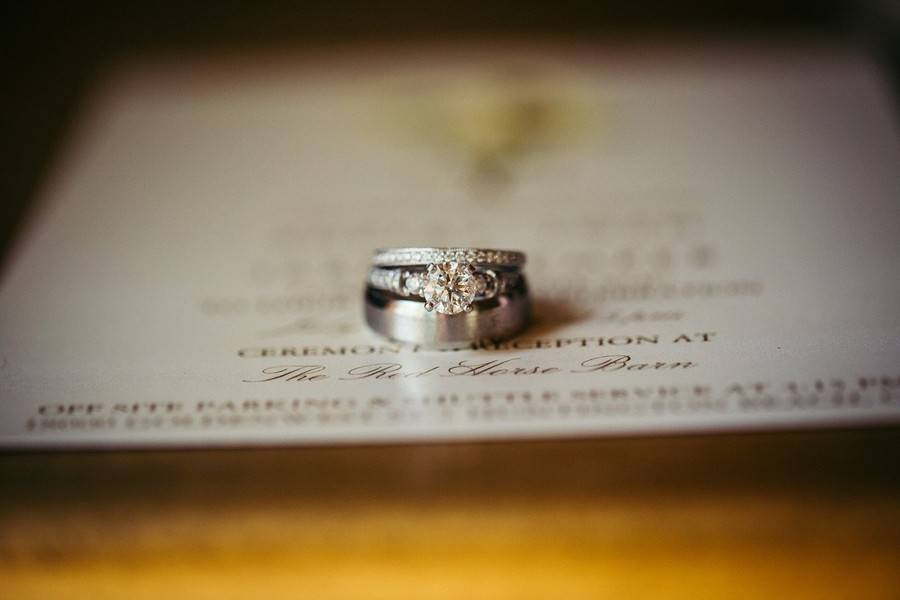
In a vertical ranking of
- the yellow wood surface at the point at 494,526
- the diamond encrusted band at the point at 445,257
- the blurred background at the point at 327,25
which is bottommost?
the yellow wood surface at the point at 494,526

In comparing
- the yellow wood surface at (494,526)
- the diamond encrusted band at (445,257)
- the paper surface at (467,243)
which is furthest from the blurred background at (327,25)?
the yellow wood surface at (494,526)

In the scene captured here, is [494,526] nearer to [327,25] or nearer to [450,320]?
[450,320]

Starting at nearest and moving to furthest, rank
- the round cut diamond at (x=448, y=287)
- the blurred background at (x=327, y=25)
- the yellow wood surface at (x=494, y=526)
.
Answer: the yellow wood surface at (x=494, y=526) < the round cut diamond at (x=448, y=287) < the blurred background at (x=327, y=25)

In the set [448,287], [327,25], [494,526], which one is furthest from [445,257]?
[327,25]

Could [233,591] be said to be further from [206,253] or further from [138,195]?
[138,195]

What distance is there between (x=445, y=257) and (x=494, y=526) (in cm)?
24

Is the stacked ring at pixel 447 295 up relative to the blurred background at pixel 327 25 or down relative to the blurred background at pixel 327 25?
down

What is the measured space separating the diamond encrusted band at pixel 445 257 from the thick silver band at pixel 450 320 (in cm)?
3

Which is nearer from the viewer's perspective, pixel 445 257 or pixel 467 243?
pixel 445 257

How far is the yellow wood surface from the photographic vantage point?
0.52 metres

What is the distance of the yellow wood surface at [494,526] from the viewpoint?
0.52 meters

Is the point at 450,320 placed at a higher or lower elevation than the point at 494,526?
higher

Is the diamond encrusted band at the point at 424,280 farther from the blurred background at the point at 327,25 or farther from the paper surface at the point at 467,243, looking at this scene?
the blurred background at the point at 327,25

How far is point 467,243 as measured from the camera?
877 mm
